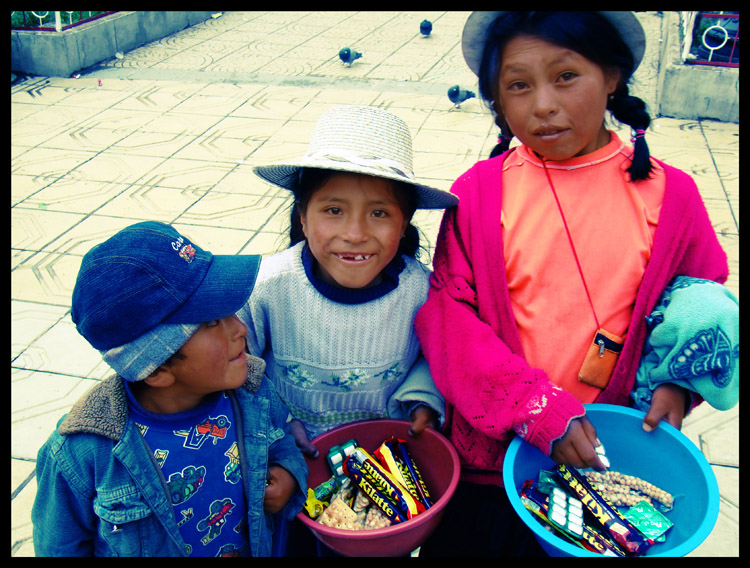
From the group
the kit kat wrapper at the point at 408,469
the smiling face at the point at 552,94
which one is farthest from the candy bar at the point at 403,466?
the smiling face at the point at 552,94

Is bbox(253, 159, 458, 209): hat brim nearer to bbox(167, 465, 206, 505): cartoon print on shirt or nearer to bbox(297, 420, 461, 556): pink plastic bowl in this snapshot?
bbox(297, 420, 461, 556): pink plastic bowl

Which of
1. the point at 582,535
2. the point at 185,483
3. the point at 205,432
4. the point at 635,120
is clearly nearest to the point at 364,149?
the point at 635,120

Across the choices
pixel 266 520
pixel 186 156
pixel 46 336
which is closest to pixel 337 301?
pixel 266 520

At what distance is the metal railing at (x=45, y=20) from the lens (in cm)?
684

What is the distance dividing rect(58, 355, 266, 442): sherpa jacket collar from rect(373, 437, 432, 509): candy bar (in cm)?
64

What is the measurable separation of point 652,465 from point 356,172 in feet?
3.19

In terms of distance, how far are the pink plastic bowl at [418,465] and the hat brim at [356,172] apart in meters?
0.58

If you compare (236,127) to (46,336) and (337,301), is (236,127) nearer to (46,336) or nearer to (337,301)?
(46,336)

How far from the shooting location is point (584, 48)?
1276mm

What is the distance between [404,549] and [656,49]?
317 inches

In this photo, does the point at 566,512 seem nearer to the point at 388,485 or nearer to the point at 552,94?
the point at 388,485

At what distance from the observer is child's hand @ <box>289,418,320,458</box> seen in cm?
155

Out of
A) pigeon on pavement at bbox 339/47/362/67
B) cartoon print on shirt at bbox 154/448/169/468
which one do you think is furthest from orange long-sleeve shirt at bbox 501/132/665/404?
pigeon on pavement at bbox 339/47/362/67

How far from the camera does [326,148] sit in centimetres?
145
